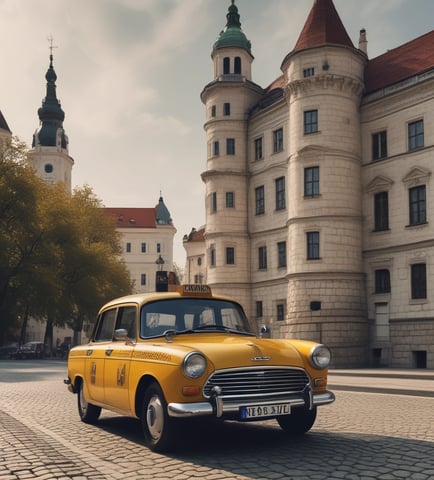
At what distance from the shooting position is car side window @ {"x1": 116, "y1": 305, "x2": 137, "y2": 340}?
870 cm

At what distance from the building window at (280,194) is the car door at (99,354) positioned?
3168cm

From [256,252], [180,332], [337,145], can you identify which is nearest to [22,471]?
[180,332]

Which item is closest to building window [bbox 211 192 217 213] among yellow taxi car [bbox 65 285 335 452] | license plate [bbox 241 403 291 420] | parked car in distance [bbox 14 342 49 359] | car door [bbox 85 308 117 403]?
parked car in distance [bbox 14 342 49 359]

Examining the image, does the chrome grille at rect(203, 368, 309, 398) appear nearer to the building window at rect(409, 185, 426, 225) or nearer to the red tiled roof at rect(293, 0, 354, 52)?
the building window at rect(409, 185, 426, 225)

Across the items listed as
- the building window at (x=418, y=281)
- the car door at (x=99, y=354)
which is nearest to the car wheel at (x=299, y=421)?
the car door at (x=99, y=354)

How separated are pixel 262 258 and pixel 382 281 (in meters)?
9.74

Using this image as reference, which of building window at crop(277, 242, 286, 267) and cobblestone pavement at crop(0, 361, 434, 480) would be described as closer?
cobblestone pavement at crop(0, 361, 434, 480)

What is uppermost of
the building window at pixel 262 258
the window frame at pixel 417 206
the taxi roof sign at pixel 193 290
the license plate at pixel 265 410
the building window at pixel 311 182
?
the building window at pixel 311 182

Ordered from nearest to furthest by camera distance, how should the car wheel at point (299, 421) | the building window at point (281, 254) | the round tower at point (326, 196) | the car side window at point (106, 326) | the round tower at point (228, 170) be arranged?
the car wheel at point (299, 421) → the car side window at point (106, 326) → the round tower at point (326, 196) → the building window at point (281, 254) → the round tower at point (228, 170)

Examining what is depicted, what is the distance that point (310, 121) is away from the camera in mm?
37250

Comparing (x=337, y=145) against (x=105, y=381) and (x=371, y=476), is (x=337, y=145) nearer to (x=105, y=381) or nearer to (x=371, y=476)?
(x=105, y=381)

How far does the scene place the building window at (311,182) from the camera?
36.7 meters

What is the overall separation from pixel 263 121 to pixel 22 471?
39.1 metres

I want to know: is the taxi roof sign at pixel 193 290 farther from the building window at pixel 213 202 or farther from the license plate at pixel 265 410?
the building window at pixel 213 202
